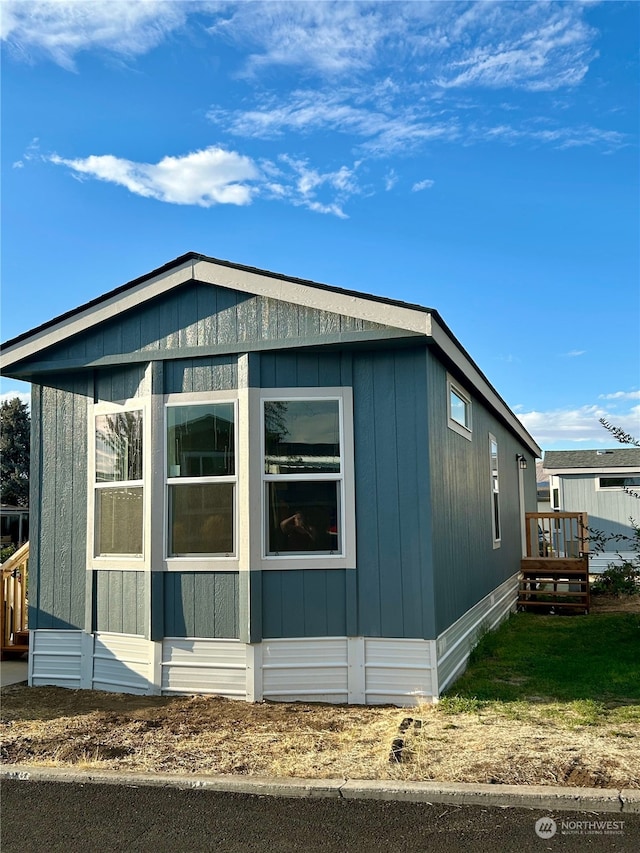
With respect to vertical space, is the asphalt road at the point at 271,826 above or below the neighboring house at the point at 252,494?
below

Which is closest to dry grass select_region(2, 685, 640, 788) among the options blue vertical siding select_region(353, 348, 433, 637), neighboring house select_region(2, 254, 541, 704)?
neighboring house select_region(2, 254, 541, 704)

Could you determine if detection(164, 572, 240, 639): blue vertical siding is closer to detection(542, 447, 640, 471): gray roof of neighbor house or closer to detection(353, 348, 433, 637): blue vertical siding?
detection(353, 348, 433, 637): blue vertical siding

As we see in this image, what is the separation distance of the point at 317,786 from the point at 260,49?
669cm

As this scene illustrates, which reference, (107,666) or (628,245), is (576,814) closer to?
(107,666)

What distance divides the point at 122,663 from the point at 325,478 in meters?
2.60

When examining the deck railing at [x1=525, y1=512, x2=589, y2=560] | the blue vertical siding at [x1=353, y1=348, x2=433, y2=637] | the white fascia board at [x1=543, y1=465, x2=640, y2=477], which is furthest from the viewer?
the white fascia board at [x1=543, y1=465, x2=640, y2=477]

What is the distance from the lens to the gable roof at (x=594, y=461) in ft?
66.5

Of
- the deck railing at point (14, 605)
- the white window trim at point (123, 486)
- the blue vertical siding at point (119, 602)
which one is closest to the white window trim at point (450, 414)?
the white window trim at point (123, 486)

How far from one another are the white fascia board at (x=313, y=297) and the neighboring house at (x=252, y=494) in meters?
0.01

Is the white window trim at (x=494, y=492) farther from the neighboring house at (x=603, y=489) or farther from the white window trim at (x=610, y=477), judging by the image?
the white window trim at (x=610, y=477)

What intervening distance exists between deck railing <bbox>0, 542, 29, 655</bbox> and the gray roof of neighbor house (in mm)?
16296

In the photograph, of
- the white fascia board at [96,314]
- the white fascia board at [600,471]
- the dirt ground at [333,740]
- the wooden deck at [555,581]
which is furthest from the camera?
the white fascia board at [600,471]

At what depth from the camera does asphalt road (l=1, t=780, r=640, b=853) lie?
3.27m

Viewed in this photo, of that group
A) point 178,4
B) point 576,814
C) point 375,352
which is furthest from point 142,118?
point 576,814
